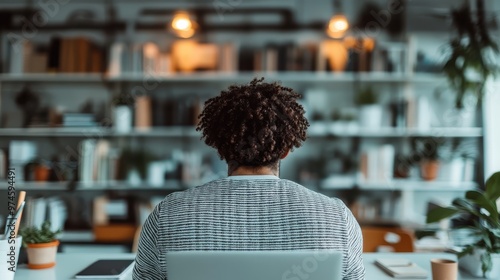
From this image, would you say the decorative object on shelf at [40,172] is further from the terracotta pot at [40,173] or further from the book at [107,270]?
the book at [107,270]

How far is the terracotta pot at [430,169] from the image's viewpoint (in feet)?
13.5

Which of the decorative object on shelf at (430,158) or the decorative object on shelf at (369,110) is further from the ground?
the decorative object on shelf at (369,110)

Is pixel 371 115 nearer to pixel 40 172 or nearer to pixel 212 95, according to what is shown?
pixel 212 95

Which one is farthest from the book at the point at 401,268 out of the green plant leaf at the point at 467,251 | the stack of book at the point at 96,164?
the stack of book at the point at 96,164

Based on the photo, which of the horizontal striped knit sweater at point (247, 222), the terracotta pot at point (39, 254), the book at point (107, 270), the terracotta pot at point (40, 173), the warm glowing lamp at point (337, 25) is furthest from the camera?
the terracotta pot at point (40, 173)

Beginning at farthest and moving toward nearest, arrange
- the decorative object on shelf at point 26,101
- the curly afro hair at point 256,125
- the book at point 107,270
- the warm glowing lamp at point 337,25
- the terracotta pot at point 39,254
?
the decorative object on shelf at point 26,101, the warm glowing lamp at point 337,25, the terracotta pot at point 39,254, the book at point 107,270, the curly afro hair at point 256,125

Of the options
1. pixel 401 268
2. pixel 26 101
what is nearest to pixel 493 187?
pixel 401 268

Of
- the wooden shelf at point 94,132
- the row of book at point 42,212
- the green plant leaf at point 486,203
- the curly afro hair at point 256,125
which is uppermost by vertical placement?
the curly afro hair at point 256,125

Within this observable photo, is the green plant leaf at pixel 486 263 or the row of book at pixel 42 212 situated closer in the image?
the green plant leaf at pixel 486 263

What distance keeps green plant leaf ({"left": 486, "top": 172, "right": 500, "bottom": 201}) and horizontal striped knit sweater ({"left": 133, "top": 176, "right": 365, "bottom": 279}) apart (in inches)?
28.5

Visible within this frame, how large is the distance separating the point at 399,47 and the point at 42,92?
10.1 ft

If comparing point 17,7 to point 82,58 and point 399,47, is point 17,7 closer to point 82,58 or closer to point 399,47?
point 82,58

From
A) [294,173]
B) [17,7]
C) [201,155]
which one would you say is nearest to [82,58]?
[17,7]

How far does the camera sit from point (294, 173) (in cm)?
439
